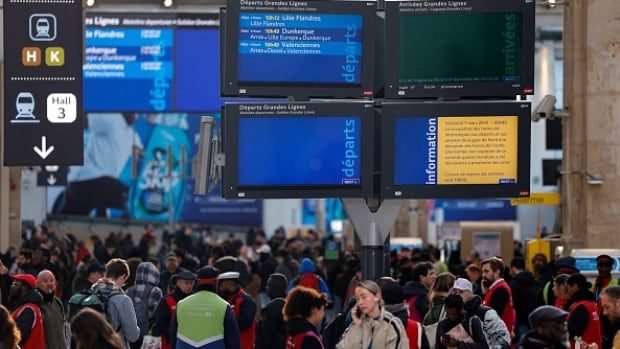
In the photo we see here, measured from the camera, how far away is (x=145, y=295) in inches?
537

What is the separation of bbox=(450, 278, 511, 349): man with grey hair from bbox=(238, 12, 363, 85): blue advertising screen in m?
1.84

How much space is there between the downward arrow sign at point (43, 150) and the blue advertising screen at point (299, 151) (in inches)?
190

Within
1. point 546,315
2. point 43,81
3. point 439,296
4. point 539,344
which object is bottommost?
point 439,296

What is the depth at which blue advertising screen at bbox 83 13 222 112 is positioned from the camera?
79.9ft

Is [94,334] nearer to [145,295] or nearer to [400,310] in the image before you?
[400,310]

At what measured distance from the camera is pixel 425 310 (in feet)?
41.9

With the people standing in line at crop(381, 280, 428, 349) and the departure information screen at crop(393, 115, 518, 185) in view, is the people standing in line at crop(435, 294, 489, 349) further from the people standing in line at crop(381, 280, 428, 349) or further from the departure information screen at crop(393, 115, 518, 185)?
the departure information screen at crop(393, 115, 518, 185)

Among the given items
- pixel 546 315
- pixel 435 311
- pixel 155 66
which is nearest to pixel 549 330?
pixel 546 315

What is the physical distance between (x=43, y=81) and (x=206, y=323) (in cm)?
579

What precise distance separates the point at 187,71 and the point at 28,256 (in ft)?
20.8

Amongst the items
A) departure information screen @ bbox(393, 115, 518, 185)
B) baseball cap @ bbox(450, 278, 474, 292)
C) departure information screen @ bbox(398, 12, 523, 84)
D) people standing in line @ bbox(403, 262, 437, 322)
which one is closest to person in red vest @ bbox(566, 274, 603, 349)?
baseball cap @ bbox(450, 278, 474, 292)

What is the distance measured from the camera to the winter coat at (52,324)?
11945 millimetres

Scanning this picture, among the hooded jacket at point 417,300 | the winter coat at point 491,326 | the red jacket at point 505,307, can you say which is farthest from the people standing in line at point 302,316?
the red jacket at point 505,307

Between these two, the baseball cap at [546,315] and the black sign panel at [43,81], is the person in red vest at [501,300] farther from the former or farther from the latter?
the baseball cap at [546,315]
